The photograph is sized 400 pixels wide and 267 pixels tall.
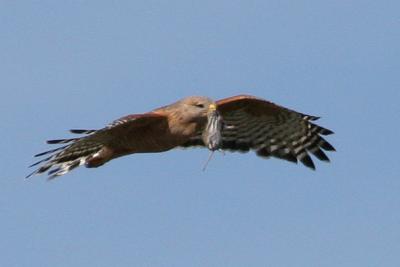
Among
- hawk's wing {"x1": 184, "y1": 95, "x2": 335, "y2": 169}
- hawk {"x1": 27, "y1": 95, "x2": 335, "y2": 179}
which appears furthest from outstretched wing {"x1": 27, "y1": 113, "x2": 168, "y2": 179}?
hawk's wing {"x1": 184, "y1": 95, "x2": 335, "y2": 169}

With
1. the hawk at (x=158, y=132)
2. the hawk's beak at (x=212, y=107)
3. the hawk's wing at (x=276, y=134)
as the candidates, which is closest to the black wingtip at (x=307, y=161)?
the hawk's wing at (x=276, y=134)

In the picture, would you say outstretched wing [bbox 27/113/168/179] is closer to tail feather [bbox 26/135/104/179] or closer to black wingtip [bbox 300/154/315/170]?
tail feather [bbox 26/135/104/179]

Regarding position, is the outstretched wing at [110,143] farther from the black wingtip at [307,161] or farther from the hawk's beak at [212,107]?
the black wingtip at [307,161]

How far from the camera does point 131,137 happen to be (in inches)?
840

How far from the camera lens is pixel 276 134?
2406 cm

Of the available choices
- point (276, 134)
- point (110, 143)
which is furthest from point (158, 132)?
point (276, 134)

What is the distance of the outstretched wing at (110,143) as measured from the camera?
20984 mm

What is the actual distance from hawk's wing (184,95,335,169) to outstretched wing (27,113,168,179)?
2.38 m

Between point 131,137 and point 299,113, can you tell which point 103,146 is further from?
point 299,113

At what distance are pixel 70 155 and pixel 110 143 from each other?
0.60m

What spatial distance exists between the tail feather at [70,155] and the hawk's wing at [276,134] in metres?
2.84

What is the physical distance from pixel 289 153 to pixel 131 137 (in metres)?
3.79

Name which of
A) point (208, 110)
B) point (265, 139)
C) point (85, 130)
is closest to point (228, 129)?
point (265, 139)

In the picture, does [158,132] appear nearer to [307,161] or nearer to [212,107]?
[212,107]
